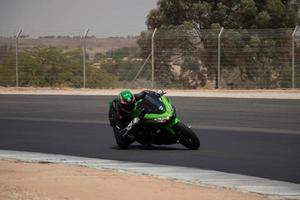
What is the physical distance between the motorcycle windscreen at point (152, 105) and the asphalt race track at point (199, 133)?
0.75m

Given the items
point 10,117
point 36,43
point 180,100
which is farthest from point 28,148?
point 36,43

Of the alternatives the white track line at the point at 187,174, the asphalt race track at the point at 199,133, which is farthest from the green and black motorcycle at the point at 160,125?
the white track line at the point at 187,174

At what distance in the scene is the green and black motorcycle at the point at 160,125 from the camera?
15586 mm

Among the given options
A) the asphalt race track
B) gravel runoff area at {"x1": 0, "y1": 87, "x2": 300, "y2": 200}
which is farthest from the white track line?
the asphalt race track

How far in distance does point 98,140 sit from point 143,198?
7.67 m

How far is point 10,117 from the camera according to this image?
24359mm

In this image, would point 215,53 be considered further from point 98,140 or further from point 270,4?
point 98,140

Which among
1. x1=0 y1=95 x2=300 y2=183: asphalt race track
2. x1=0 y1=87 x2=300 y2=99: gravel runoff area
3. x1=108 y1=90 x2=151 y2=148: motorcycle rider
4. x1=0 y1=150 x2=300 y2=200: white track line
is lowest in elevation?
x1=0 y1=87 x2=300 y2=99: gravel runoff area

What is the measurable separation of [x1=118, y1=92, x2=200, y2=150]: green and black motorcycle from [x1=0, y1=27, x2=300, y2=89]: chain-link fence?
1944cm

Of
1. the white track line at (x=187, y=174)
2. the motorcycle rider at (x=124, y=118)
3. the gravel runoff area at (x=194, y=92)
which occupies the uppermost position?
the motorcycle rider at (x=124, y=118)

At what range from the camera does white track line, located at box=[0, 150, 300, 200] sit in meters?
10.9

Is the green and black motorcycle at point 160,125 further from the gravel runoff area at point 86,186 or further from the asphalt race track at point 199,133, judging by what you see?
A: the gravel runoff area at point 86,186

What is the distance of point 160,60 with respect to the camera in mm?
38000

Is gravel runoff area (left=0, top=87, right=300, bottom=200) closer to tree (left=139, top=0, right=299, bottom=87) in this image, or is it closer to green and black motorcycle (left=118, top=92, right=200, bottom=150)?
green and black motorcycle (left=118, top=92, right=200, bottom=150)
